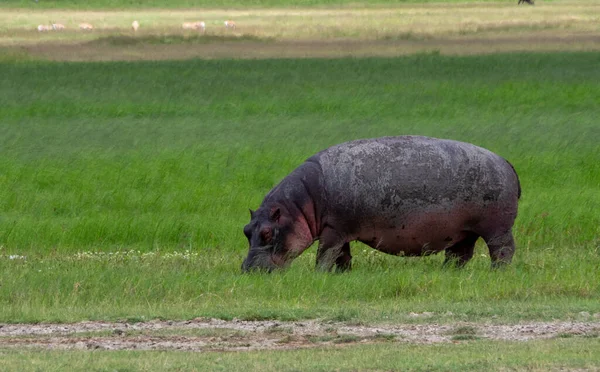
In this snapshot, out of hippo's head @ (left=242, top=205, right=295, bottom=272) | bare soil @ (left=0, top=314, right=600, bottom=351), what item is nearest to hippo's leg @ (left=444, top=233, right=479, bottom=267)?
hippo's head @ (left=242, top=205, right=295, bottom=272)

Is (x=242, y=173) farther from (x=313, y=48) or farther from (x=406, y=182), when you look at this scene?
(x=313, y=48)

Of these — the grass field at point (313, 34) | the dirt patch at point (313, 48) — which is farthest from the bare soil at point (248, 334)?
the grass field at point (313, 34)

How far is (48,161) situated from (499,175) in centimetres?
939

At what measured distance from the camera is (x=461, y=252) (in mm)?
11828

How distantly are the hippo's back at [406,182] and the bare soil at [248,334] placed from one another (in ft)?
8.61

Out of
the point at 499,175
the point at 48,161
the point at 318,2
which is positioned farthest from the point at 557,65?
the point at 318,2

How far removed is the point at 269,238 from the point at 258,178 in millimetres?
6596

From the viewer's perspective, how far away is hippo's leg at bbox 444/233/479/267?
1175cm

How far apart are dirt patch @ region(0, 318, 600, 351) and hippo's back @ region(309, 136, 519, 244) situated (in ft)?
8.61

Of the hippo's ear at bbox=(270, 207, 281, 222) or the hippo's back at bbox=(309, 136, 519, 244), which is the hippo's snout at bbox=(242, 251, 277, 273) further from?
the hippo's back at bbox=(309, 136, 519, 244)

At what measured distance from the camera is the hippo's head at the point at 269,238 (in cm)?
1089

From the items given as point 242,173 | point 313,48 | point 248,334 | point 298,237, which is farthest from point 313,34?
A: point 248,334

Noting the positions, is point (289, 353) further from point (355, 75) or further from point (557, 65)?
point (557, 65)

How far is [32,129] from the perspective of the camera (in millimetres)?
22453
